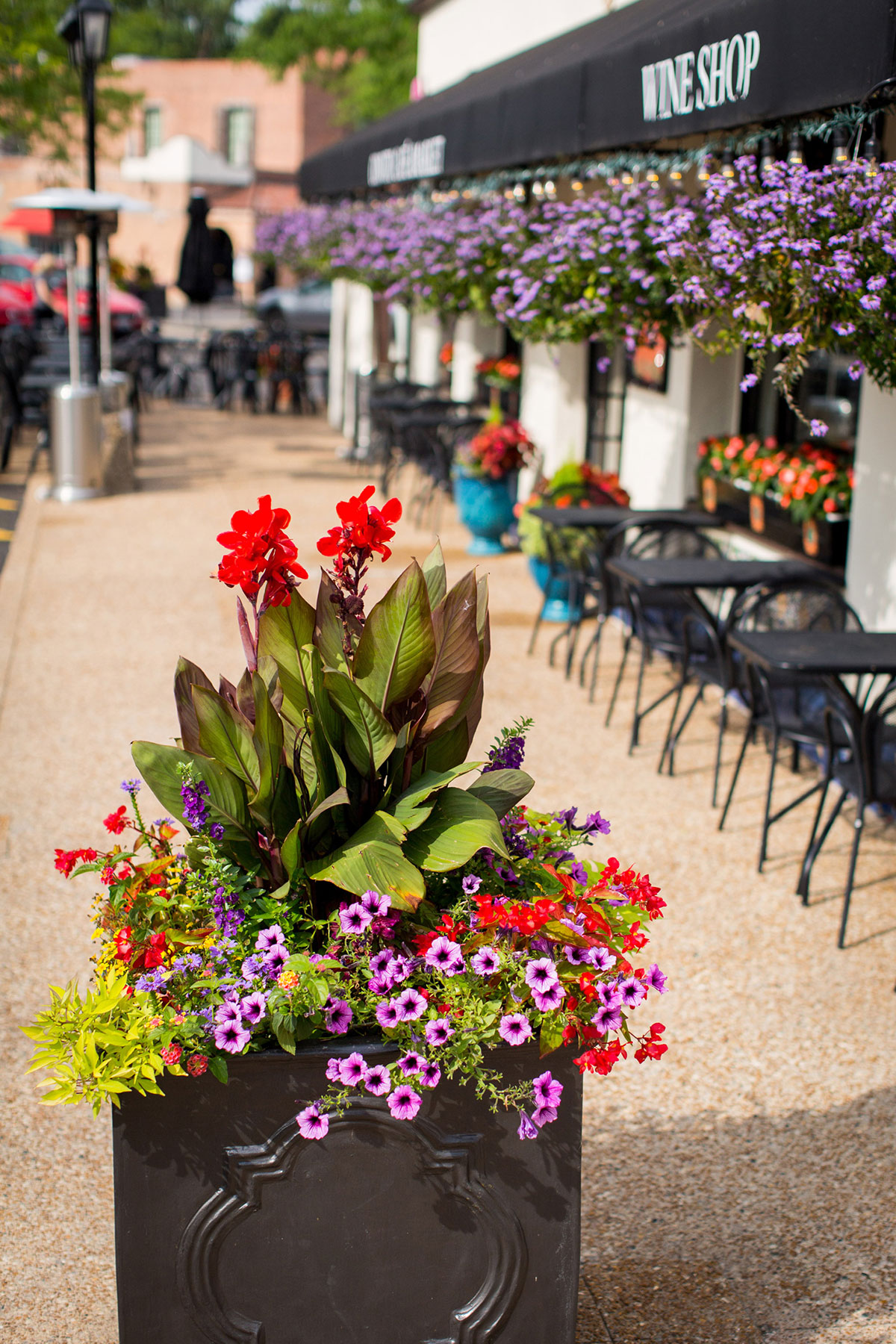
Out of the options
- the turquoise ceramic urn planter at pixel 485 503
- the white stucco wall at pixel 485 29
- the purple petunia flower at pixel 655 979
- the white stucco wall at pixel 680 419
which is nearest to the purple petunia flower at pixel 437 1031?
the purple petunia flower at pixel 655 979

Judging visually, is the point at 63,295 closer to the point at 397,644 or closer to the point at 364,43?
the point at 364,43

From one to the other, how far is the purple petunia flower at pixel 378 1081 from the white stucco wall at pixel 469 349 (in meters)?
11.4

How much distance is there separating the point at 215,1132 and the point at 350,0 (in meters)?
26.3

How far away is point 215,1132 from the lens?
7.18 feet

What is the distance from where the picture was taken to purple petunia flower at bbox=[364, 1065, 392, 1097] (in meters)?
2.13

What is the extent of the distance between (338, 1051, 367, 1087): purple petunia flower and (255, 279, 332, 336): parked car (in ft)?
92.9

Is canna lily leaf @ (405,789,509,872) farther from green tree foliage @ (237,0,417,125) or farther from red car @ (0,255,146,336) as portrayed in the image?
green tree foliage @ (237,0,417,125)

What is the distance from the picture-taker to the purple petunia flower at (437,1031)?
2121 mm

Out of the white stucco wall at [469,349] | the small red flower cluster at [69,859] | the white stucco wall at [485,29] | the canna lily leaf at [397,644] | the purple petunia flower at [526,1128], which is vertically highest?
the white stucco wall at [485,29]

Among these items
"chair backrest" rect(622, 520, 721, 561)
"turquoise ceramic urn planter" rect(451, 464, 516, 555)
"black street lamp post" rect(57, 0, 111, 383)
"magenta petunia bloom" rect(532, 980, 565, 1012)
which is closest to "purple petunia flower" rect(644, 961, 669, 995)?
"magenta petunia bloom" rect(532, 980, 565, 1012)

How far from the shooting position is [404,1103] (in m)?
2.12

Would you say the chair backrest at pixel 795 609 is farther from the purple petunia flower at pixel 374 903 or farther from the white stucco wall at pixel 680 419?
the purple petunia flower at pixel 374 903

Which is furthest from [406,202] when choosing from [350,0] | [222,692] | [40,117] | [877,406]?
[350,0]

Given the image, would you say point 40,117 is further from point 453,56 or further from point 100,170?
point 100,170
